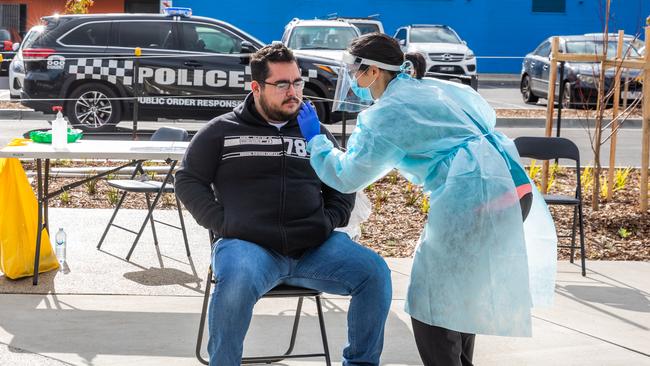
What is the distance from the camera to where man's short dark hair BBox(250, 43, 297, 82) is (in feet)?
15.5

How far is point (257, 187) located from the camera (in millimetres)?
Result: 4641

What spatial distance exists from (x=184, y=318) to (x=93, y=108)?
869 cm

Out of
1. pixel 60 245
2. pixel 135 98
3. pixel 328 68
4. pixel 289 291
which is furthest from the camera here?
pixel 328 68

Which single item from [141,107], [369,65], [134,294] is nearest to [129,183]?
[134,294]

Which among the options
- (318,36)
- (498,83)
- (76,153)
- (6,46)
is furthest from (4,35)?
(76,153)

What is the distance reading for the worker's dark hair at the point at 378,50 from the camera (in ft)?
13.4

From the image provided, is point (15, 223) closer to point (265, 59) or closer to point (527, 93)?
point (265, 59)

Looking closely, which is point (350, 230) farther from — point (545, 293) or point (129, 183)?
point (129, 183)

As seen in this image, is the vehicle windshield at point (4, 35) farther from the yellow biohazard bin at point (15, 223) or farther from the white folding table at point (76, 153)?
the yellow biohazard bin at point (15, 223)

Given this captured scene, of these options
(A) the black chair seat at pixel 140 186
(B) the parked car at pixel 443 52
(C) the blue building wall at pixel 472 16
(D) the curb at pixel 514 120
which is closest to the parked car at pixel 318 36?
(D) the curb at pixel 514 120

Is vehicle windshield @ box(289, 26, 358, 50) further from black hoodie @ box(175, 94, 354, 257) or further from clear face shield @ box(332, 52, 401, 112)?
clear face shield @ box(332, 52, 401, 112)

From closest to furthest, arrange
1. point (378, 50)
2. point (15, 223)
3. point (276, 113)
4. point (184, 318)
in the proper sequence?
1. point (378, 50)
2. point (276, 113)
3. point (184, 318)
4. point (15, 223)

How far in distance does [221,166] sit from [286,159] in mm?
294

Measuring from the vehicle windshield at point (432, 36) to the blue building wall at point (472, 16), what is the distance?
5924 mm
